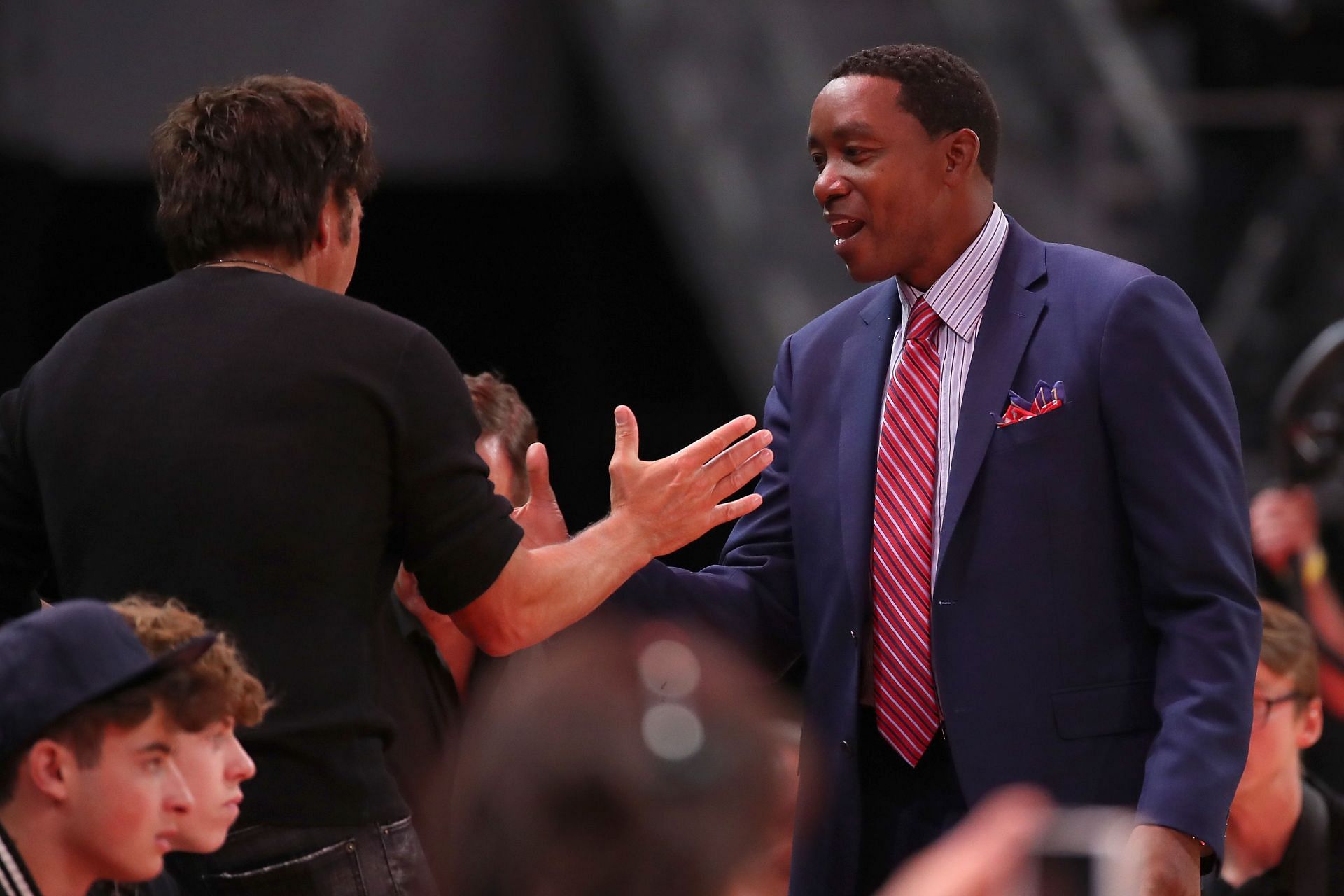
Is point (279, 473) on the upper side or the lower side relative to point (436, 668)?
upper

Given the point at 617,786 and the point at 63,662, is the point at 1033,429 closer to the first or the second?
the point at 63,662

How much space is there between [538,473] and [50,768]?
40.6 inches

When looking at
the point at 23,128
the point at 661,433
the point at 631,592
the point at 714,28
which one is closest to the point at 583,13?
the point at 714,28

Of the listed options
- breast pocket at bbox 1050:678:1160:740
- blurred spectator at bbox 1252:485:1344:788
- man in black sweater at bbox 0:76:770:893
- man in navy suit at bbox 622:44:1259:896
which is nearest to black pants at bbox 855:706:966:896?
man in navy suit at bbox 622:44:1259:896

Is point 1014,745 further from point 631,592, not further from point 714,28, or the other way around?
point 714,28

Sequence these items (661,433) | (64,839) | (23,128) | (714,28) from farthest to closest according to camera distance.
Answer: (661,433)
(714,28)
(23,128)
(64,839)

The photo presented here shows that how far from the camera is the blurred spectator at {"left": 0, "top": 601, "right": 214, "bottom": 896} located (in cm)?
191

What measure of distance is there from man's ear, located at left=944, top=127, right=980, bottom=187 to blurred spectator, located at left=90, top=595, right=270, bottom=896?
144cm

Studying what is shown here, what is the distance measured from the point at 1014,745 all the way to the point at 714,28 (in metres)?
6.34

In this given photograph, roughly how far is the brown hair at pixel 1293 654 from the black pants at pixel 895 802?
116 cm

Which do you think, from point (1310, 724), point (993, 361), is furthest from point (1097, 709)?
point (1310, 724)

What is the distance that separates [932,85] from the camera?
2.82m

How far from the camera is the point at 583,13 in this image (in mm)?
8641

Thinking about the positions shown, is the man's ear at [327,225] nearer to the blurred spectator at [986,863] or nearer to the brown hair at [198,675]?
the brown hair at [198,675]
